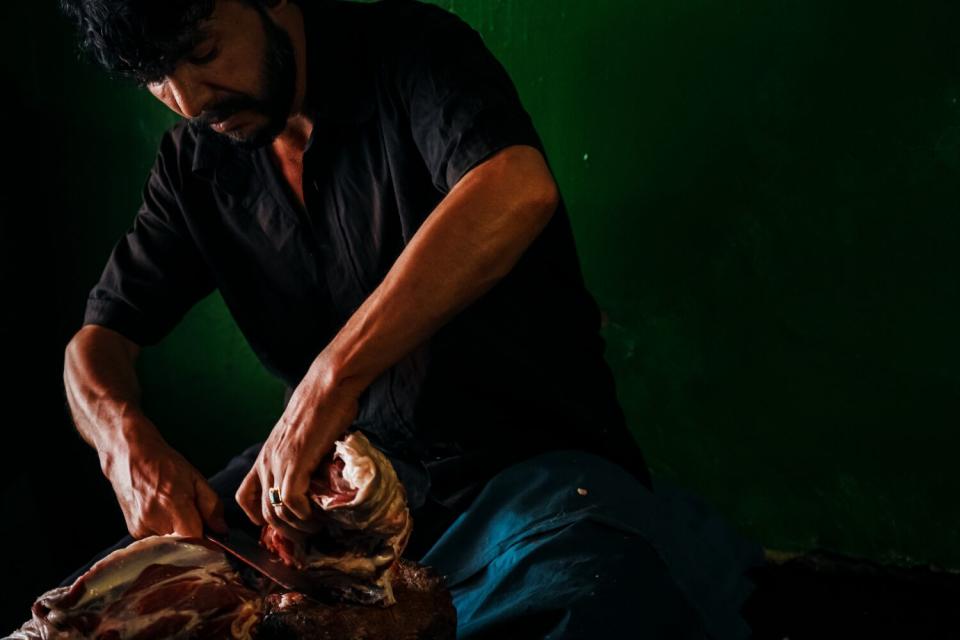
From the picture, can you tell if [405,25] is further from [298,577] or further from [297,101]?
[298,577]

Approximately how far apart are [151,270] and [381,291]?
35.4 inches

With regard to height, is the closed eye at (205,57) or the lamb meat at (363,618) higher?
the closed eye at (205,57)

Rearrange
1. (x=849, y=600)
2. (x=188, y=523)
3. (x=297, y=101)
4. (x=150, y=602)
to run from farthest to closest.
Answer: (x=849, y=600) < (x=297, y=101) < (x=188, y=523) < (x=150, y=602)

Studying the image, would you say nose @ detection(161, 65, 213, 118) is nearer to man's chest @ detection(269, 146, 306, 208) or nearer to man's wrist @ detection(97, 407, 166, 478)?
man's chest @ detection(269, 146, 306, 208)

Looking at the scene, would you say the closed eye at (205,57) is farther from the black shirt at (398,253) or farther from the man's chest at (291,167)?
the man's chest at (291,167)

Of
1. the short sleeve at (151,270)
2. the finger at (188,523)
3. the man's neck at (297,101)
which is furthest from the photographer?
the short sleeve at (151,270)

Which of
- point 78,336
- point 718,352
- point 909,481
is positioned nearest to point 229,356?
point 78,336

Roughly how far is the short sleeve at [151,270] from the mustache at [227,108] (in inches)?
15.6

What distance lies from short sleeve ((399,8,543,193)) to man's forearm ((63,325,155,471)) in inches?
31.9

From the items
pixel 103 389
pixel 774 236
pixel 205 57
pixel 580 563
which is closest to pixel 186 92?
pixel 205 57

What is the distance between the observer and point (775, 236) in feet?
7.94

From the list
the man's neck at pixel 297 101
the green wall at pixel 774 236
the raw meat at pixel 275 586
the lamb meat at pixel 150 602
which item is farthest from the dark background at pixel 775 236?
the lamb meat at pixel 150 602

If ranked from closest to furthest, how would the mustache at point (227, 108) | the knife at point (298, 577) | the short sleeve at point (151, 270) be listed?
the knife at point (298, 577) < the mustache at point (227, 108) < the short sleeve at point (151, 270)

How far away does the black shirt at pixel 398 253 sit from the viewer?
2.02 metres
